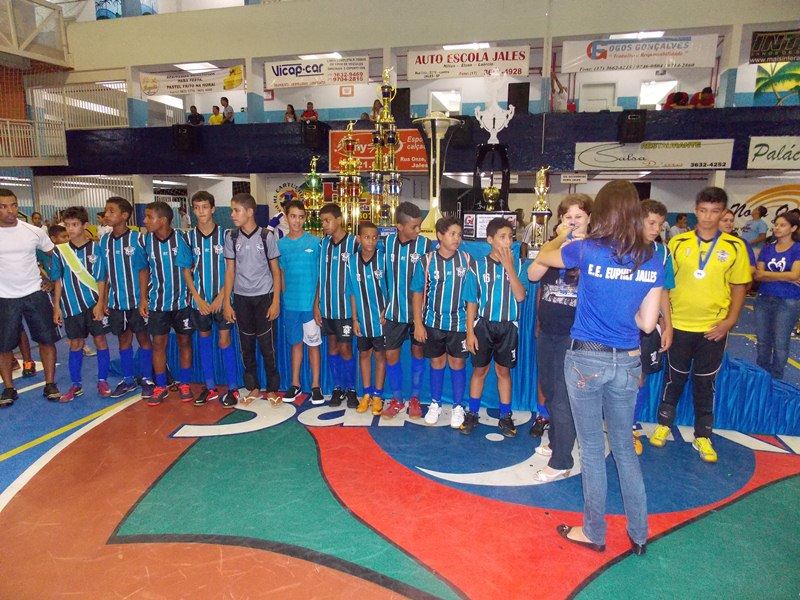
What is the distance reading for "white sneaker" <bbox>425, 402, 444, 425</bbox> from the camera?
140 inches

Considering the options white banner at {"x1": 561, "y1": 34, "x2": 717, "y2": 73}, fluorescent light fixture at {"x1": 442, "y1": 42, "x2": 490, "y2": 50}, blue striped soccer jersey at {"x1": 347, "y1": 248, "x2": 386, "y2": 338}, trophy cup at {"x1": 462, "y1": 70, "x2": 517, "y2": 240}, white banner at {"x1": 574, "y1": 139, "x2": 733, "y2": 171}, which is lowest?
blue striped soccer jersey at {"x1": 347, "y1": 248, "x2": 386, "y2": 338}

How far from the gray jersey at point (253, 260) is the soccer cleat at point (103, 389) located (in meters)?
1.50

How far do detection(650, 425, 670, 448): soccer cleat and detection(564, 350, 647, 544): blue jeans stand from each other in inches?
48.7

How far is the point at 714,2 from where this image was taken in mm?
9609

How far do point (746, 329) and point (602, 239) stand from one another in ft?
21.4

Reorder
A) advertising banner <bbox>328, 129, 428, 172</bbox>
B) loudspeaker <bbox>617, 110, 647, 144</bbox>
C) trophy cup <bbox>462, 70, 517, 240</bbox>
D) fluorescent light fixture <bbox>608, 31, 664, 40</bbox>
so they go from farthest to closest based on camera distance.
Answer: advertising banner <bbox>328, 129, 428, 172</bbox>, fluorescent light fixture <bbox>608, 31, 664, 40</bbox>, loudspeaker <bbox>617, 110, 647, 144</bbox>, trophy cup <bbox>462, 70, 517, 240</bbox>

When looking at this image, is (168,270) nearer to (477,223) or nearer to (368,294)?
(368,294)

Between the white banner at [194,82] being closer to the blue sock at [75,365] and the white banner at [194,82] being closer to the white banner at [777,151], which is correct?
the blue sock at [75,365]

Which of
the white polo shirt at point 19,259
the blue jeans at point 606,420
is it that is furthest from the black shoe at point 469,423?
the white polo shirt at point 19,259

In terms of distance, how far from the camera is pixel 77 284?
13.0 ft

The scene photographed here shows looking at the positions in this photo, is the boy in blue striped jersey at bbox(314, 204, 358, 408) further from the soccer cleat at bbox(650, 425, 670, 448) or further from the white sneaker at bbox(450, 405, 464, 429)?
the soccer cleat at bbox(650, 425, 670, 448)

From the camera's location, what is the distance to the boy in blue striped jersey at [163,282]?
387cm

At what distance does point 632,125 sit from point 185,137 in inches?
383

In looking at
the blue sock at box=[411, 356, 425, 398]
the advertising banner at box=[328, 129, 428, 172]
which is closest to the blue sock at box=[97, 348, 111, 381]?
the blue sock at box=[411, 356, 425, 398]
